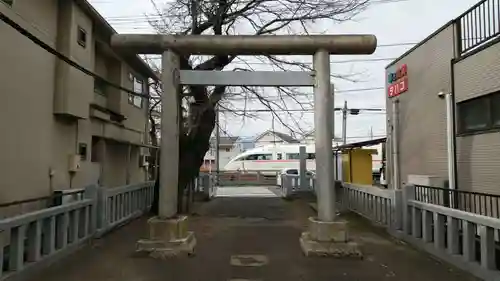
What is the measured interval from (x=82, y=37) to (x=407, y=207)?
8.57m

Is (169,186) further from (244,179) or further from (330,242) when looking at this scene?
(244,179)

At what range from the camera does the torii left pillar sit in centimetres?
798

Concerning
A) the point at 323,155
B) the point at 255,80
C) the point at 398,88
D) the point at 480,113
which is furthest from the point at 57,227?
the point at 398,88

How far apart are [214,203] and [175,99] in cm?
1032

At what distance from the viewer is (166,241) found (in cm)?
797

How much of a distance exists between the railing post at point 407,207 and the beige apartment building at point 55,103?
20.4 feet

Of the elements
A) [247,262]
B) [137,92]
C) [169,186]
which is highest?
[137,92]

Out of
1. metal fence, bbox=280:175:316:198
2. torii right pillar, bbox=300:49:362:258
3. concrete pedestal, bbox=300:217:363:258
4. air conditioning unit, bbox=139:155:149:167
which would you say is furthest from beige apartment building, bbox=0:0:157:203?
metal fence, bbox=280:175:316:198

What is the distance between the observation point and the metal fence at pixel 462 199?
8.56m

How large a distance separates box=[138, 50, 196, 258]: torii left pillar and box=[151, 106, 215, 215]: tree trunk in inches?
225

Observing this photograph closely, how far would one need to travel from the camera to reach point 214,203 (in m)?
18.4

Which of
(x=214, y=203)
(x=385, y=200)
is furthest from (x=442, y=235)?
(x=214, y=203)

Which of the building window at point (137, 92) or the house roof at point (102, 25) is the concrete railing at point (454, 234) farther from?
the building window at point (137, 92)

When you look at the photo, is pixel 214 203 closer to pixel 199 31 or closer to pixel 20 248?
pixel 199 31
